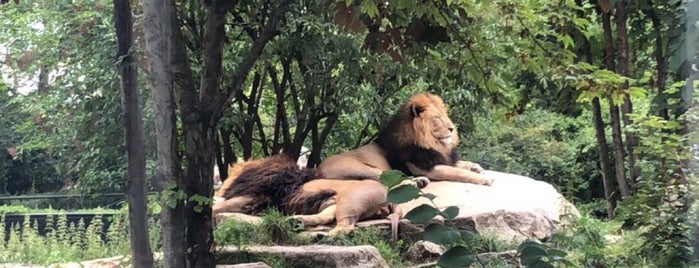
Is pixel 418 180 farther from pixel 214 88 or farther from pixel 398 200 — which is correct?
pixel 398 200

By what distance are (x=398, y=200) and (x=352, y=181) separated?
10.7 feet

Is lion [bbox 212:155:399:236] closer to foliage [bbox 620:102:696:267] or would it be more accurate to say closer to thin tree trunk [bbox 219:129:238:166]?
thin tree trunk [bbox 219:129:238:166]

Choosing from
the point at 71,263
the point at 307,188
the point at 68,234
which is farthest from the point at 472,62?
the point at 68,234

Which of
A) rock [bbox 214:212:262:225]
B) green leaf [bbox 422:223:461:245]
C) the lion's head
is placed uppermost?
the lion's head

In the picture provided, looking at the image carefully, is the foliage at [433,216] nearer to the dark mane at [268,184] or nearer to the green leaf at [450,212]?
the green leaf at [450,212]

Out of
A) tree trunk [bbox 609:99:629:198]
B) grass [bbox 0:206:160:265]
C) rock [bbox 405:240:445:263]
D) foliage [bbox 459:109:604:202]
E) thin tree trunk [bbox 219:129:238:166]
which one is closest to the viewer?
rock [bbox 405:240:445:263]

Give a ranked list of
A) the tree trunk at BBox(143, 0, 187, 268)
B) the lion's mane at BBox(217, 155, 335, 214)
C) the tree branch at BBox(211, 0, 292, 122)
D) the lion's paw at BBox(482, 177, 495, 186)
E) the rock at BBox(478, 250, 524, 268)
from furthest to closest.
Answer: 1. the lion's paw at BBox(482, 177, 495, 186)
2. the lion's mane at BBox(217, 155, 335, 214)
3. the rock at BBox(478, 250, 524, 268)
4. the tree branch at BBox(211, 0, 292, 122)
5. the tree trunk at BBox(143, 0, 187, 268)

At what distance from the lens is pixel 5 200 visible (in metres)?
5.06

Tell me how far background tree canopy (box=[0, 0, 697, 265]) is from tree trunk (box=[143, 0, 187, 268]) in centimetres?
4

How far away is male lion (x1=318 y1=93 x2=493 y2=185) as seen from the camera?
16.1ft

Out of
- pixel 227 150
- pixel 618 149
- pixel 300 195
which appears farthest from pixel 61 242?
pixel 618 149

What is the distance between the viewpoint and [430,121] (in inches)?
193

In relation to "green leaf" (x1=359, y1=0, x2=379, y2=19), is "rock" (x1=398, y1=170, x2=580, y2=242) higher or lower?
lower

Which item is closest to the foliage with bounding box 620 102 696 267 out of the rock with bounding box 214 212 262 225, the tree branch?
the tree branch
